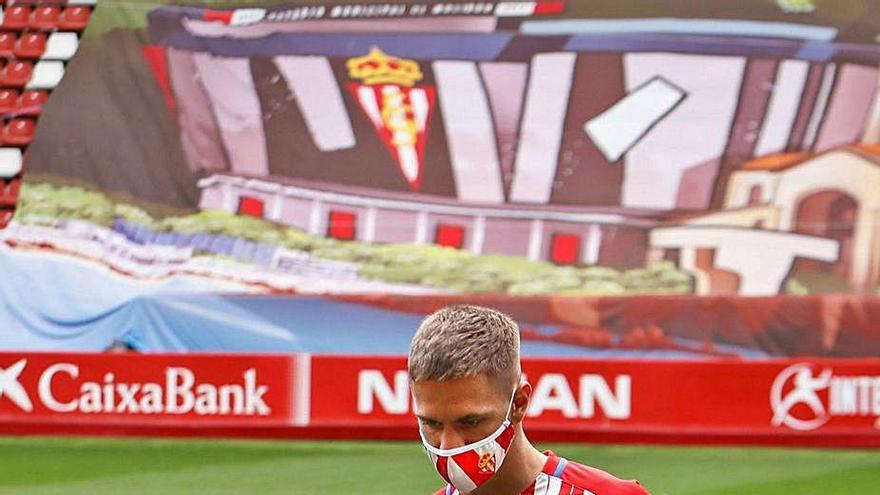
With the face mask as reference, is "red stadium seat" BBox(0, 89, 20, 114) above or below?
below

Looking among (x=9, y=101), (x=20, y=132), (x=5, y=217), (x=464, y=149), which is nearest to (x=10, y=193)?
(x=5, y=217)

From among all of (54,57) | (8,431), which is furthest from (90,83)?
(8,431)

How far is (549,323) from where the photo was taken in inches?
744

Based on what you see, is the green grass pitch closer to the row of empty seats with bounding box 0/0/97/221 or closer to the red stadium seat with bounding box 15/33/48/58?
the row of empty seats with bounding box 0/0/97/221

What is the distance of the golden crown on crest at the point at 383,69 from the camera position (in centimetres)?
2030

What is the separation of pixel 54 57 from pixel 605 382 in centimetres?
1102

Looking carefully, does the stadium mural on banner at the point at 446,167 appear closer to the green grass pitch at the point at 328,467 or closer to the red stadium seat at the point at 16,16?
the red stadium seat at the point at 16,16

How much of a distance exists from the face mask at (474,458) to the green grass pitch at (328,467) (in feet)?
26.7

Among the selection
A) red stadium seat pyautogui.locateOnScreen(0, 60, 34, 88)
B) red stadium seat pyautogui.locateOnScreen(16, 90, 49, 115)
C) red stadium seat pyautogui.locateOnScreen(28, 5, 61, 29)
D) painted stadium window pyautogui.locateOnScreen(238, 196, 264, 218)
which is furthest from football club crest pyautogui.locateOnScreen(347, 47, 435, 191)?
red stadium seat pyautogui.locateOnScreen(0, 60, 34, 88)

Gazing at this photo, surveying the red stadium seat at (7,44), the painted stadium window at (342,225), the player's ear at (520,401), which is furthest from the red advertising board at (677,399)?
the red stadium seat at (7,44)

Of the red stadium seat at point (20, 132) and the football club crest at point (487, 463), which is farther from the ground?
the football club crest at point (487, 463)

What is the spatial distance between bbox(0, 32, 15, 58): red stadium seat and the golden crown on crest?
5.14 metres

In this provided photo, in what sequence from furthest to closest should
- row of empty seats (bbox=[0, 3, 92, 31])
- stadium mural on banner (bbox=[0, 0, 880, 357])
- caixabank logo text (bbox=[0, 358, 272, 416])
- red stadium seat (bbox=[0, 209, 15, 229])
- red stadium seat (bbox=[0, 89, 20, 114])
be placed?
red stadium seat (bbox=[0, 89, 20, 114])
row of empty seats (bbox=[0, 3, 92, 31])
red stadium seat (bbox=[0, 209, 15, 229])
stadium mural on banner (bbox=[0, 0, 880, 357])
caixabank logo text (bbox=[0, 358, 272, 416])

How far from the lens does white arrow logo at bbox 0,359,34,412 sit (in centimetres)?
1404
